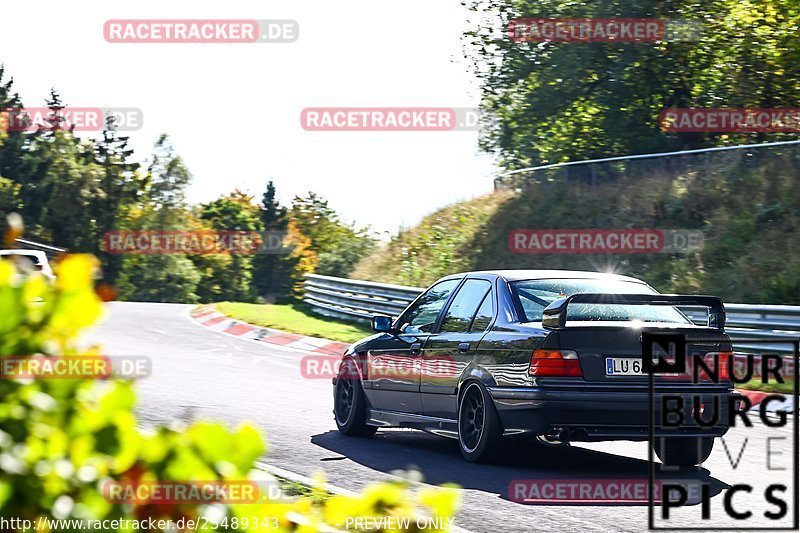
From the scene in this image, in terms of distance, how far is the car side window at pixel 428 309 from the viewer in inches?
412

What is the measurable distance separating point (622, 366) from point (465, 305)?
1.81m

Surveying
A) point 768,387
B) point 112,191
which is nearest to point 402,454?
point 768,387

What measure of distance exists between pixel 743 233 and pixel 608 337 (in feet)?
53.2

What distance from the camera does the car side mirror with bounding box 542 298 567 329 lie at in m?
8.49

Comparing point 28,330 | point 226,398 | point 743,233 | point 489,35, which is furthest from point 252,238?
point 28,330

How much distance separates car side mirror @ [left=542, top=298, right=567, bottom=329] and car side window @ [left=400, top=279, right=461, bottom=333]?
183 cm

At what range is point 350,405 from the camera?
11.4 meters

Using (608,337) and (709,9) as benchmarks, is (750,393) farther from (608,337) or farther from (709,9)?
(709,9)

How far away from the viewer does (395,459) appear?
9828 mm

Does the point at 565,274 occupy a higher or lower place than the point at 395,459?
higher

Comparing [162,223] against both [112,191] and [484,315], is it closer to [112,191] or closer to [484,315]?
[112,191]

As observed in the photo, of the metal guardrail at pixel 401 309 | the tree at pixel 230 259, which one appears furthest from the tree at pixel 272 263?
the metal guardrail at pixel 401 309

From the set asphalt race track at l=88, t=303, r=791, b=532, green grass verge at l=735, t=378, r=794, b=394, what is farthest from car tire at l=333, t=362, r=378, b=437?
green grass verge at l=735, t=378, r=794, b=394

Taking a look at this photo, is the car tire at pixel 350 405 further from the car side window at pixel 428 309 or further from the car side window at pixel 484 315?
the car side window at pixel 484 315
